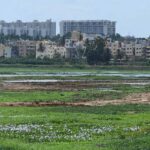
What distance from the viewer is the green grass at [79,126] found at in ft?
62.7

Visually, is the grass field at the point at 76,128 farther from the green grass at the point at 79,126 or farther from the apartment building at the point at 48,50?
the apartment building at the point at 48,50

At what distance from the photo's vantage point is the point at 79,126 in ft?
80.8

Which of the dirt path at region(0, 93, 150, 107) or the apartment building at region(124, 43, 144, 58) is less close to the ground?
the apartment building at region(124, 43, 144, 58)

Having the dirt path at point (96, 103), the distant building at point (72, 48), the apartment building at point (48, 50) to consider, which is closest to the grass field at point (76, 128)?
the dirt path at point (96, 103)

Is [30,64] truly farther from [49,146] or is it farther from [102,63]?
[49,146]

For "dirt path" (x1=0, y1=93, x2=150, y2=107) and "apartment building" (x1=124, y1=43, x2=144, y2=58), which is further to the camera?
"apartment building" (x1=124, y1=43, x2=144, y2=58)

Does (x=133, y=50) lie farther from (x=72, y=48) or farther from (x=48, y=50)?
(x=48, y=50)

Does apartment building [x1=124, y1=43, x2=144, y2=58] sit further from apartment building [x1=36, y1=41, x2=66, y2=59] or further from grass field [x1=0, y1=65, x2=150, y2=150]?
grass field [x1=0, y1=65, x2=150, y2=150]

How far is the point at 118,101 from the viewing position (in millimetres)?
40219

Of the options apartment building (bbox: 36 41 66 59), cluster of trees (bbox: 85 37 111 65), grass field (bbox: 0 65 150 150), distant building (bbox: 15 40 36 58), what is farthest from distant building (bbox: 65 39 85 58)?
grass field (bbox: 0 65 150 150)

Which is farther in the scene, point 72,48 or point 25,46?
point 25,46

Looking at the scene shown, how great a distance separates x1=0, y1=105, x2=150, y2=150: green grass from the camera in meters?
19.1

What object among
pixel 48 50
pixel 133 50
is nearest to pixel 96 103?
pixel 48 50

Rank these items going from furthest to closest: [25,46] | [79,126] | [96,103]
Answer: [25,46], [96,103], [79,126]
